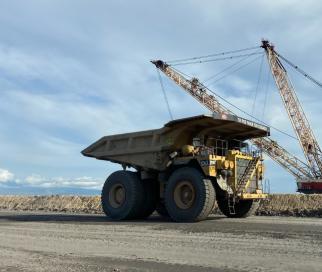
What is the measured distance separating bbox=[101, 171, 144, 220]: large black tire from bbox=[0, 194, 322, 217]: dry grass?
4.34 metres

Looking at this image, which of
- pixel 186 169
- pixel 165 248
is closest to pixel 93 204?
pixel 186 169

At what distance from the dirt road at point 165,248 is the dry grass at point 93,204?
6.80 m

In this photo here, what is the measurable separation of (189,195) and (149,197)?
2259 millimetres

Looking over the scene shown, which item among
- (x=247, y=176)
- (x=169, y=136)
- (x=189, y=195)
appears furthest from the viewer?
(x=169, y=136)

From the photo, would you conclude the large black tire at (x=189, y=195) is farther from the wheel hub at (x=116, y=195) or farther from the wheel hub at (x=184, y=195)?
the wheel hub at (x=116, y=195)

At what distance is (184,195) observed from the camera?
15.8 metres

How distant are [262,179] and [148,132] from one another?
400 cm

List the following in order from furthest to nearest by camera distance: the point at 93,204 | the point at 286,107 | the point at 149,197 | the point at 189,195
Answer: the point at 286,107
the point at 93,204
the point at 149,197
the point at 189,195

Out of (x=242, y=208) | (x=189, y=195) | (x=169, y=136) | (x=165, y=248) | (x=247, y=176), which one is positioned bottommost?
(x=165, y=248)

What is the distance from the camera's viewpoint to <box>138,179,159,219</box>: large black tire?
17406 mm

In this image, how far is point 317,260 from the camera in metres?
8.18

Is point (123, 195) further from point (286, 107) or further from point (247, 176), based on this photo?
point (286, 107)

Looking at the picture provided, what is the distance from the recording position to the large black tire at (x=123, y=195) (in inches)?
675

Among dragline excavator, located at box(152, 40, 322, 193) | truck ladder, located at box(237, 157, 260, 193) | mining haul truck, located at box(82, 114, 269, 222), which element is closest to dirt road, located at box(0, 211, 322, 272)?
mining haul truck, located at box(82, 114, 269, 222)
